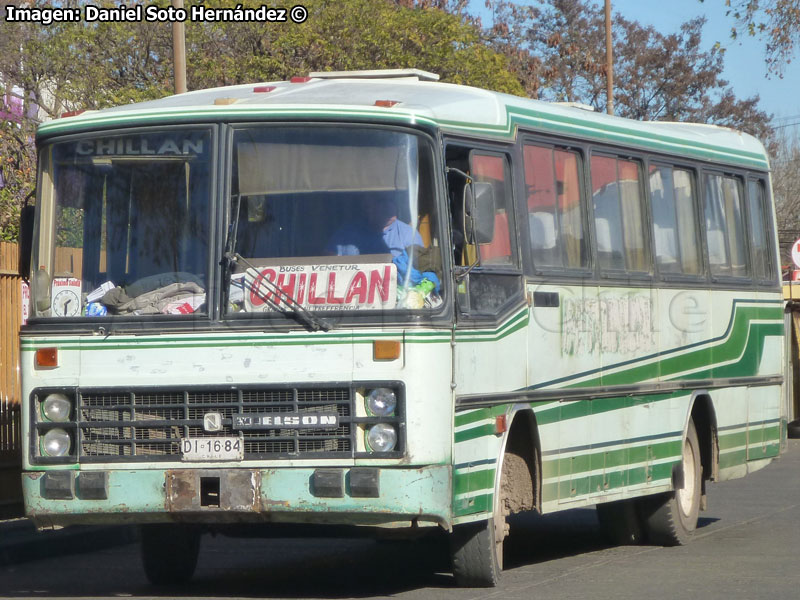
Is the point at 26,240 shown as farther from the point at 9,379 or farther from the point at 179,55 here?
the point at 179,55

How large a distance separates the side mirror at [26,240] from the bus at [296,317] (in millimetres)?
35

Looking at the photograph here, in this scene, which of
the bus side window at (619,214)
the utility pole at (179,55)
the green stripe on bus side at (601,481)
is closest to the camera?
the green stripe on bus side at (601,481)

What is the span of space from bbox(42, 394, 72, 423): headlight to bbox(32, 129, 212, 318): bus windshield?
0.48 meters

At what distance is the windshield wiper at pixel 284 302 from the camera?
8.27m

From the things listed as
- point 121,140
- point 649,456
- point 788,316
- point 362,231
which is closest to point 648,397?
point 649,456

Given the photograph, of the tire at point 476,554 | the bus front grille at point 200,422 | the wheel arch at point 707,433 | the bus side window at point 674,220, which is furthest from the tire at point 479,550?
the wheel arch at point 707,433

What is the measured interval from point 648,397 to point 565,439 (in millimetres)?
1472

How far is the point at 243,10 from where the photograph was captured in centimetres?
2823

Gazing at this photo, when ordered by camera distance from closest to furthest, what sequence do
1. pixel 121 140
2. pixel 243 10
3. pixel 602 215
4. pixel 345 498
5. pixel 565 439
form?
pixel 345 498, pixel 121 140, pixel 565 439, pixel 602 215, pixel 243 10

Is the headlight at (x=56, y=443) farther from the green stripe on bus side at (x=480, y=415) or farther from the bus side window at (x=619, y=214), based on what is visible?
the bus side window at (x=619, y=214)

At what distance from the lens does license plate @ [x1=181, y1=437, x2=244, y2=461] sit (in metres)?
8.34

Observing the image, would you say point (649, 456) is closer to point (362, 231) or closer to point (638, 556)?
point (638, 556)

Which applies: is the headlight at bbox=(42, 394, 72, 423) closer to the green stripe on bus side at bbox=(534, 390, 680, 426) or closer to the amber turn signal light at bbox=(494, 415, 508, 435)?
the amber turn signal light at bbox=(494, 415, 508, 435)

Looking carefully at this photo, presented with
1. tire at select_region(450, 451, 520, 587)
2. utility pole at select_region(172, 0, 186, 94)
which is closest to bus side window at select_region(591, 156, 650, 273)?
tire at select_region(450, 451, 520, 587)
